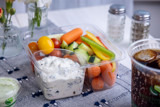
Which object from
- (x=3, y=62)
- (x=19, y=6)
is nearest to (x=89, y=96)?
(x=3, y=62)

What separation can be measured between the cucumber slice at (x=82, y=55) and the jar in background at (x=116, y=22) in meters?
0.44

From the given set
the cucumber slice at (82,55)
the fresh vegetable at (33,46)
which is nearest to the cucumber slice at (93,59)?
the cucumber slice at (82,55)

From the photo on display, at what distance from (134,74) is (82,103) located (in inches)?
10.6

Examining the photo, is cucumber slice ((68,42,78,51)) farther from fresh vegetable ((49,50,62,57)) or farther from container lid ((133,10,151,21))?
container lid ((133,10,151,21))

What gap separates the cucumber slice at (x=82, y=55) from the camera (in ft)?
3.42

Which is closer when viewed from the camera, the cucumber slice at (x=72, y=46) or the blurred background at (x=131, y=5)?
the cucumber slice at (x=72, y=46)

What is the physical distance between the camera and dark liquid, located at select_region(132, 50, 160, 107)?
761 millimetres

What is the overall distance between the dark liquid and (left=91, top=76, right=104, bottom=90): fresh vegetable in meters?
0.22

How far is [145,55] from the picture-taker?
0.85 meters

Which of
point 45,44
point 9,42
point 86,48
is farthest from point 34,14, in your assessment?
point 86,48

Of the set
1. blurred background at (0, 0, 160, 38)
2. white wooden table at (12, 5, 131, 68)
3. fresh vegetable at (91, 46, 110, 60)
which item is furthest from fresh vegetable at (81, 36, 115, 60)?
blurred background at (0, 0, 160, 38)

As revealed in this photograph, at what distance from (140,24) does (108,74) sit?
454 millimetres

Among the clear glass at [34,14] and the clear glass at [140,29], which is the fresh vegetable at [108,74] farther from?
the clear glass at [34,14]

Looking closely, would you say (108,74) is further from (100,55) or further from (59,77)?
(59,77)
